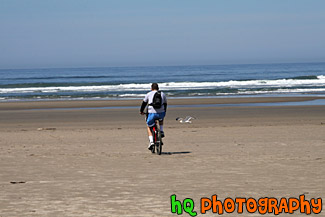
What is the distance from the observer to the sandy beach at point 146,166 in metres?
6.50

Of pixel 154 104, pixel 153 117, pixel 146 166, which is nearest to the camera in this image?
pixel 146 166

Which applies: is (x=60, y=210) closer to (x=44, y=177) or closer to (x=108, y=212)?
(x=108, y=212)

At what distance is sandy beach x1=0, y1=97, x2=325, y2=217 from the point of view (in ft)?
21.3

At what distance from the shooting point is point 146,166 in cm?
929

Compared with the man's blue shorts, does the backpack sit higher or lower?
higher

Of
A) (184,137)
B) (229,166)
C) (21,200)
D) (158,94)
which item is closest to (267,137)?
(184,137)

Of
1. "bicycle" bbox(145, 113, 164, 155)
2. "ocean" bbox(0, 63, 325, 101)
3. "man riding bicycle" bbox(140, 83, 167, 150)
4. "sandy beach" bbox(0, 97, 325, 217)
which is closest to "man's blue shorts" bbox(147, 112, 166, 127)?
"man riding bicycle" bbox(140, 83, 167, 150)

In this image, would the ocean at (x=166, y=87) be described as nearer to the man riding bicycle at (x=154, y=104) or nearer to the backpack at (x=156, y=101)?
the man riding bicycle at (x=154, y=104)

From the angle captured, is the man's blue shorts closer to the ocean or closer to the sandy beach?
the sandy beach

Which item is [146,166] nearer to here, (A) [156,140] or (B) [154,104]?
(A) [156,140]

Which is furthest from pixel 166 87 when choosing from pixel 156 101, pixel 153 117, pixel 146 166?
pixel 146 166

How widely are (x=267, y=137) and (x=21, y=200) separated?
8.44 metres

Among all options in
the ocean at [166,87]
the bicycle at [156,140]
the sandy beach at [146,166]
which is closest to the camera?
the sandy beach at [146,166]

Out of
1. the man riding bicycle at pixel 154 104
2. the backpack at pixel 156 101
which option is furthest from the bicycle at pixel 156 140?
the backpack at pixel 156 101
